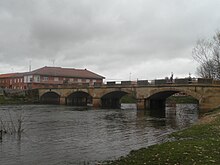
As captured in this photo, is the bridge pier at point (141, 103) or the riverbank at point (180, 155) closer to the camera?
the riverbank at point (180, 155)

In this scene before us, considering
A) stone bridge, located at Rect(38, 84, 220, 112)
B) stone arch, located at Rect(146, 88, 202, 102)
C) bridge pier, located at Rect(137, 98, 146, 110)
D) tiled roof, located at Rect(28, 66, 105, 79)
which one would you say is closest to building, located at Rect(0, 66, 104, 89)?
tiled roof, located at Rect(28, 66, 105, 79)

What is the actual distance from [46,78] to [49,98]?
14564 mm

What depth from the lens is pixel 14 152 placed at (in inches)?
673

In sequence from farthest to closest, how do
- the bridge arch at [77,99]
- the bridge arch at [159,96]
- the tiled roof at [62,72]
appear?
the tiled roof at [62,72] < the bridge arch at [77,99] < the bridge arch at [159,96]

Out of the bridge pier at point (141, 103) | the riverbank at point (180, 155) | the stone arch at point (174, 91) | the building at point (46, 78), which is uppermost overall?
the building at point (46, 78)

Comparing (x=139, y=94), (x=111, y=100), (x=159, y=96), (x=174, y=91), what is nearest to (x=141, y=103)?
(x=139, y=94)

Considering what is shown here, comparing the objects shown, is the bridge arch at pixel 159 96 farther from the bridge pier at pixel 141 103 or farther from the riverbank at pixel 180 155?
the riverbank at pixel 180 155

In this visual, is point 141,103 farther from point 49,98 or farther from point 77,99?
point 49,98

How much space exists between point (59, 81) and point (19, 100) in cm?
2670

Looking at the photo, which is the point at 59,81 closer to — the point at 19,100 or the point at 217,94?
the point at 19,100

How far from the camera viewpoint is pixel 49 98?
8688 centimetres

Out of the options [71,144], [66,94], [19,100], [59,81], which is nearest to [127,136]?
[71,144]

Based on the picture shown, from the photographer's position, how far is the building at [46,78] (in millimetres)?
97312

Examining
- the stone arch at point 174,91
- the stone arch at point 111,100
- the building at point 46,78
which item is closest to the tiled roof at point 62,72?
the building at point 46,78
